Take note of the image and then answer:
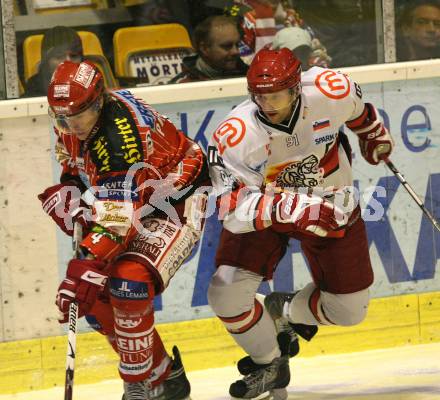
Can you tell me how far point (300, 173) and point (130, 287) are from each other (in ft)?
2.81

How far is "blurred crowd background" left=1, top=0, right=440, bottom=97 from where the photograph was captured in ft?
18.8

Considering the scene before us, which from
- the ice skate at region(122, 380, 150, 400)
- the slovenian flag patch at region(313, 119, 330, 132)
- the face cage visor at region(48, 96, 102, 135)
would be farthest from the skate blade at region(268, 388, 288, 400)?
the face cage visor at region(48, 96, 102, 135)

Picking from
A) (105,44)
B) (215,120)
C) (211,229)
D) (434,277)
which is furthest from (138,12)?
(434,277)

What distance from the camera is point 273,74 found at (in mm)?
4641

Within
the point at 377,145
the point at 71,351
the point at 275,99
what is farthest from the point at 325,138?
the point at 71,351

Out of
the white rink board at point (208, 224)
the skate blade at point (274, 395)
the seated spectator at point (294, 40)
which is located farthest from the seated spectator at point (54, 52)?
the skate blade at point (274, 395)

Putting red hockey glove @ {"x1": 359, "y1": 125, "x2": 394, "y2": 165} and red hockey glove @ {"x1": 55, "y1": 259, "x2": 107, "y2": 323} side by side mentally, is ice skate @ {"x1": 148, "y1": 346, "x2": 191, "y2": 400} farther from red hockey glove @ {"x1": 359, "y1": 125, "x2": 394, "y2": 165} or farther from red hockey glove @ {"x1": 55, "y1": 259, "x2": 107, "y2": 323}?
red hockey glove @ {"x1": 359, "y1": 125, "x2": 394, "y2": 165}

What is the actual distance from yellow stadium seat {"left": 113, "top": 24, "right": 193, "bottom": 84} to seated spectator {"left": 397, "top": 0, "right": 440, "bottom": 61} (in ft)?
3.47

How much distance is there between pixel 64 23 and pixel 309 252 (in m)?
1.63

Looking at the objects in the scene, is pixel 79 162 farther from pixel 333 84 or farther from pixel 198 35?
pixel 198 35

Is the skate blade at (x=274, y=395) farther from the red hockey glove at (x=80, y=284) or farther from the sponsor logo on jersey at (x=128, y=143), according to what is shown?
the sponsor logo on jersey at (x=128, y=143)

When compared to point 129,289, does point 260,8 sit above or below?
above

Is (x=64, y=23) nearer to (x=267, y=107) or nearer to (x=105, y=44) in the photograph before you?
(x=105, y=44)

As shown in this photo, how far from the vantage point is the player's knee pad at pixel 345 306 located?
5.09 m
